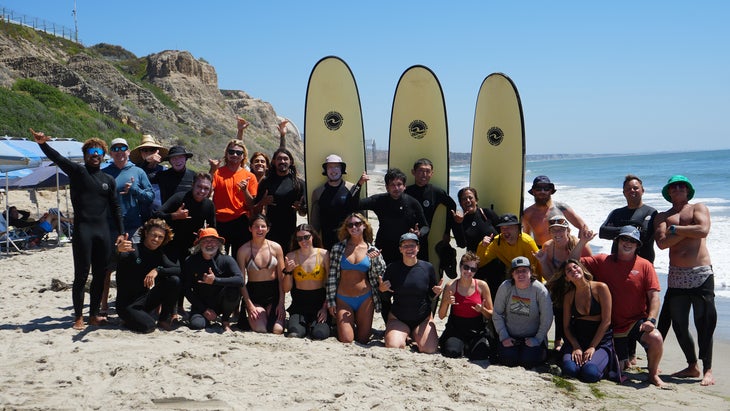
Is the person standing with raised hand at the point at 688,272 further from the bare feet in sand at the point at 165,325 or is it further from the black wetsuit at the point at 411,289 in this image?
the bare feet in sand at the point at 165,325

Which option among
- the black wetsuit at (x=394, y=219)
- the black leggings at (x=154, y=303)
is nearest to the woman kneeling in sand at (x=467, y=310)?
the black wetsuit at (x=394, y=219)

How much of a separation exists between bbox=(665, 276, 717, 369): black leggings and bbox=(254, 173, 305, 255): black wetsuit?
3.16 metres

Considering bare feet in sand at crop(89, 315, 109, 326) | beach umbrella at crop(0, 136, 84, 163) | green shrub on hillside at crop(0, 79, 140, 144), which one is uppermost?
green shrub on hillside at crop(0, 79, 140, 144)

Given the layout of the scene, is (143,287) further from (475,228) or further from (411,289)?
(475,228)

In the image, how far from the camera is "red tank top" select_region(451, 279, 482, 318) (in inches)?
190

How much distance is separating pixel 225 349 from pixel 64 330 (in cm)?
135

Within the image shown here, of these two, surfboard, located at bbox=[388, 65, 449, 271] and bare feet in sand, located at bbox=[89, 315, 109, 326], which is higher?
surfboard, located at bbox=[388, 65, 449, 271]

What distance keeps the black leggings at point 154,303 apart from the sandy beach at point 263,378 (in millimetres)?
120

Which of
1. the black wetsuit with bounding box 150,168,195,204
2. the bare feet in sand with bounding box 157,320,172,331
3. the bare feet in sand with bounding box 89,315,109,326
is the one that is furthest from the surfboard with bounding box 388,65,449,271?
the bare feet in sand with bounding box 89,315,109,326

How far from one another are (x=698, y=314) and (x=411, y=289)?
2.11 m

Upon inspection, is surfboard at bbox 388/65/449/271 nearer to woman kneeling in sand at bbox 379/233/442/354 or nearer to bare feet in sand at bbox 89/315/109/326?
woman kneeling in sand at bbox 379/233/442/354

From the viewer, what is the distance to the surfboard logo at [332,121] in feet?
22.7

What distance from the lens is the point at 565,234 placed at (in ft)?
15.8

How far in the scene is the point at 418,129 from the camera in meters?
6.88
